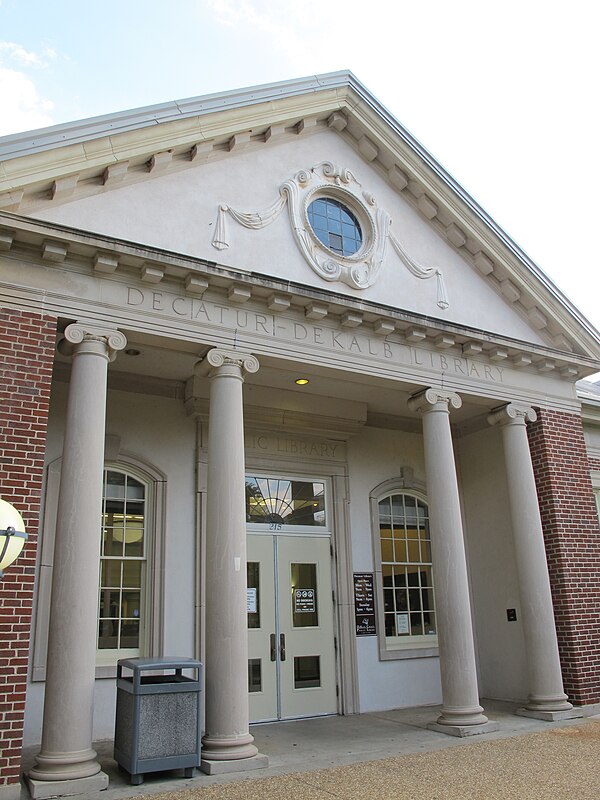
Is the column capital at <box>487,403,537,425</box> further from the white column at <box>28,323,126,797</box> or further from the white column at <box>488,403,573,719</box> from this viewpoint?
the white column at <box>28,323,126,797</box>

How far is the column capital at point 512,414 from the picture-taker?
11172mm

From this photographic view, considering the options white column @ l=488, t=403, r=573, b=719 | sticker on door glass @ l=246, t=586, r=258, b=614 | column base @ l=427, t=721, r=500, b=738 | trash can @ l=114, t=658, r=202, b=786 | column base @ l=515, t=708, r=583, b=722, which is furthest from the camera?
sticker on door glass @ l=246, t=586, r=258, b=614

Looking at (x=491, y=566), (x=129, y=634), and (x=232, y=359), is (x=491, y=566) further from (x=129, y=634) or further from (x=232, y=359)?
(x=232, y=359)

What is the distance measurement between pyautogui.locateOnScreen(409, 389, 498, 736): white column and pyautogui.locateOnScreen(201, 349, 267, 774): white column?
2886mm

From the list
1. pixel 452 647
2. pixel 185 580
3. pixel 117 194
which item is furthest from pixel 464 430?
pixel 117 194

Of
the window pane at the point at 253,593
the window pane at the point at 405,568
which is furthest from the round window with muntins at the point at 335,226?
the window pane at the point at 253,593

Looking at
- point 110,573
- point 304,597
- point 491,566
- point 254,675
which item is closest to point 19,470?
point 110,573

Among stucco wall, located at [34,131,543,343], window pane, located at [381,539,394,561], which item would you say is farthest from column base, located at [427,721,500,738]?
stucco wall, located at [34,131,543,343]

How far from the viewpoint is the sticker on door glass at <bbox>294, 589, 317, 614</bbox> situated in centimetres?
1091

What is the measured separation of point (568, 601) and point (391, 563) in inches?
113

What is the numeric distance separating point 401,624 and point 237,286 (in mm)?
6637

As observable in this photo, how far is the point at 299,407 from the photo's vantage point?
1136 cm

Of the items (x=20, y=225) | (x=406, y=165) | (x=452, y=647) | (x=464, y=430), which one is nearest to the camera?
(x=20, y=225)

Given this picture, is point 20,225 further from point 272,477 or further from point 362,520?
point 362,520
